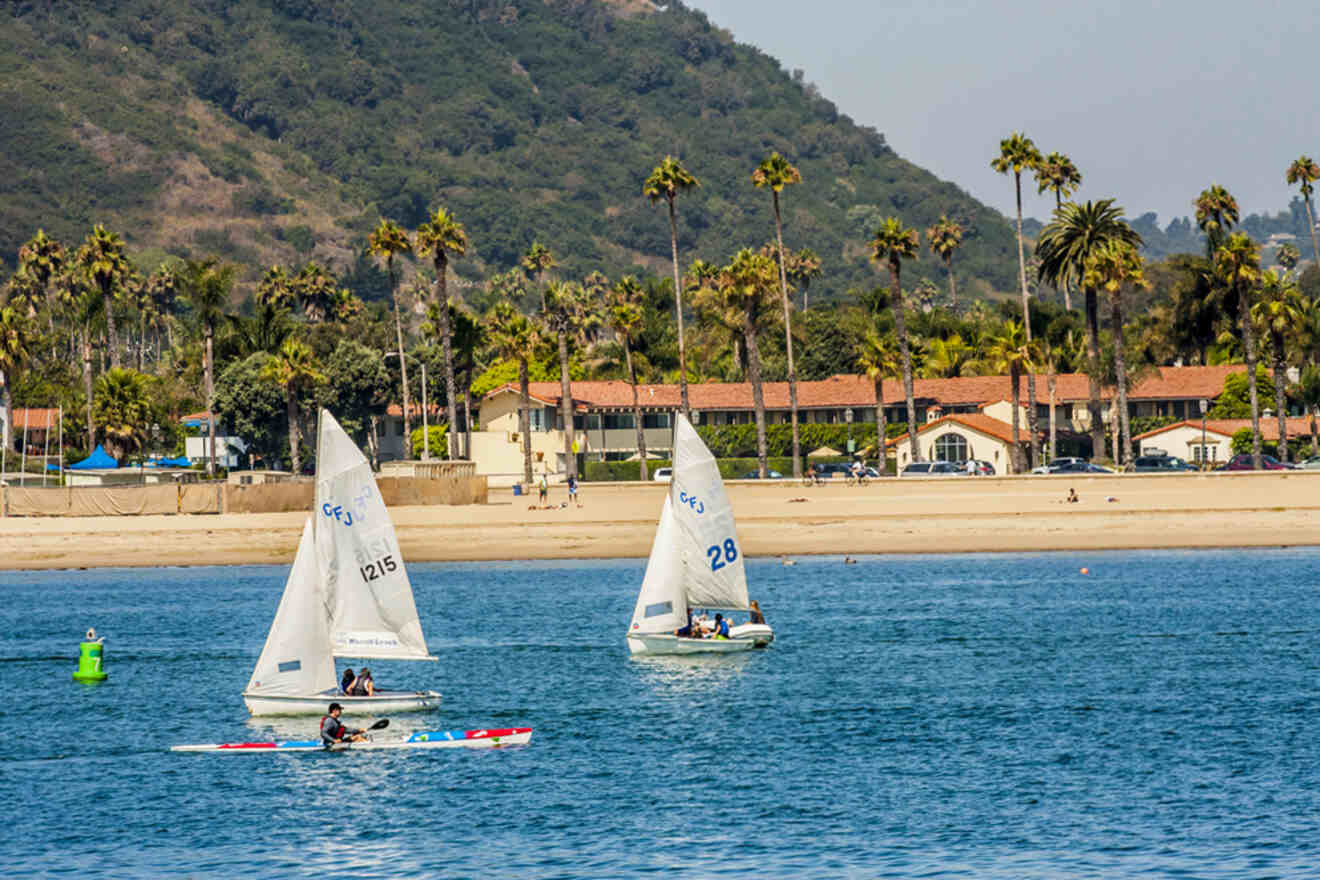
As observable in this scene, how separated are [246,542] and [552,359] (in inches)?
2756

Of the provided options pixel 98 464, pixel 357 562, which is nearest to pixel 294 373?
pixel 98 464

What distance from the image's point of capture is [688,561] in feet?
145

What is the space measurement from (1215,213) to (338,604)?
113525 millimetres

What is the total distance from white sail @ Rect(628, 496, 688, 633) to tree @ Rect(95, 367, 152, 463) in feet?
267

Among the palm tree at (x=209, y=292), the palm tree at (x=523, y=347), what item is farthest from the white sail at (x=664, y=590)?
the palm tree at (x=209, y=292)

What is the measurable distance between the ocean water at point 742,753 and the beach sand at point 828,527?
14757 mm

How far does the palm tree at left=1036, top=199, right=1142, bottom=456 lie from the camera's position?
365ft

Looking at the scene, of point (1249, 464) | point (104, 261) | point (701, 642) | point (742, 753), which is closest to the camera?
point (742, 753)

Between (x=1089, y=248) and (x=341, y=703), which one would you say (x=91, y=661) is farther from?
(x=1089, y=248)

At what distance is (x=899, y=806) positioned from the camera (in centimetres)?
2980

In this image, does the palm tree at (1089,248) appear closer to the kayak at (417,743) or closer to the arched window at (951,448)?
the arched window at (951,448)

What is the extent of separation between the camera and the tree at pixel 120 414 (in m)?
117

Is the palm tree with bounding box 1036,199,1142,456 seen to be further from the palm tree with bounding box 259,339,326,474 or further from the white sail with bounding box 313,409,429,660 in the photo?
the white sail with bounding box 313,409,429,660

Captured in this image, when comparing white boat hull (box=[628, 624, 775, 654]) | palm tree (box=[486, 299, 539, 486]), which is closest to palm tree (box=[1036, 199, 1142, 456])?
palm tree (box=[486, 299, 539, 486])
